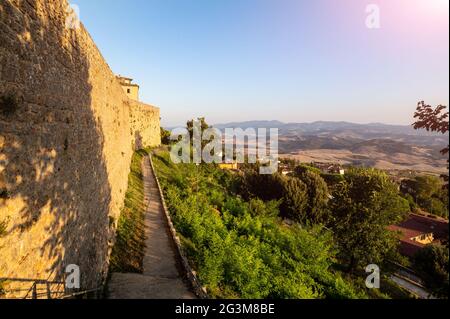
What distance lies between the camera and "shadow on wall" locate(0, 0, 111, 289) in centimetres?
405

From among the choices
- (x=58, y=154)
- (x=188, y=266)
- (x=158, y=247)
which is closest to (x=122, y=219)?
(x=158, y=247)

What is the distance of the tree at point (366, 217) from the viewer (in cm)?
2214

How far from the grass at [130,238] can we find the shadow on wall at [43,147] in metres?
2.29

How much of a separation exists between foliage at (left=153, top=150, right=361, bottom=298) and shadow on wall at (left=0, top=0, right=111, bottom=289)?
5.24 metres

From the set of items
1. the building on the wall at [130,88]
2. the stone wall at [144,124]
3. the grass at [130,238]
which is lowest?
the grass at [130,238]

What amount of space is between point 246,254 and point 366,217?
14162 mm

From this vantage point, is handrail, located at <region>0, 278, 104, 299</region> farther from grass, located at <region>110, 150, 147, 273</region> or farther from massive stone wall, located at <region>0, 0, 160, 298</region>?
grass, located at <region>110, 150, 147, 273</region>

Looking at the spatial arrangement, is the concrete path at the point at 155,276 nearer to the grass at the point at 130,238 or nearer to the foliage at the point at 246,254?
the grass at the point at 130,238

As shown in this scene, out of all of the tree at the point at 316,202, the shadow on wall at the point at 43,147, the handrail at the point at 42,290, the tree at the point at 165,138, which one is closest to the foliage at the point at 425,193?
the tree at the point at 316,202

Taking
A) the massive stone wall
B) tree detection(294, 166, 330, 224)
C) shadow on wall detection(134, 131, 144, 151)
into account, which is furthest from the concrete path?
tree detection(294, 166, 330, 224)

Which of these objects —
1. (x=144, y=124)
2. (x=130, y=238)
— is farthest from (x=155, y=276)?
(x=144, y=124)

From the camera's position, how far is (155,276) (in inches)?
390
